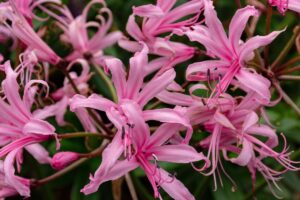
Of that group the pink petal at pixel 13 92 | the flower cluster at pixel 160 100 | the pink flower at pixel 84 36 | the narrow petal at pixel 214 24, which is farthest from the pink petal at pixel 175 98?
the pink flower at pixel 84 36

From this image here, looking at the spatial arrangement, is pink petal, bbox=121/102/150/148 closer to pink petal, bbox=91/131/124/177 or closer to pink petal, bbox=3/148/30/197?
pink petal, bbox=91/131/124/177

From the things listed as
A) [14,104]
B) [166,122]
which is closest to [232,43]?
[166,122]

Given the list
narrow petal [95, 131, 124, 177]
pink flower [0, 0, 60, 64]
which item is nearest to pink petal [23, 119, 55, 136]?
narrow petal [95, 131, 124, 177]

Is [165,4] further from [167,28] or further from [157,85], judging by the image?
[157,85]

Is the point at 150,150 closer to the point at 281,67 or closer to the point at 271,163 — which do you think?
the point at 281,67

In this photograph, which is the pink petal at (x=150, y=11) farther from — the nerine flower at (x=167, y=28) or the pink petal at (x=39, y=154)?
the pink petal at (x=39, y=154)

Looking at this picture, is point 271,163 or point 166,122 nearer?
point 166,122

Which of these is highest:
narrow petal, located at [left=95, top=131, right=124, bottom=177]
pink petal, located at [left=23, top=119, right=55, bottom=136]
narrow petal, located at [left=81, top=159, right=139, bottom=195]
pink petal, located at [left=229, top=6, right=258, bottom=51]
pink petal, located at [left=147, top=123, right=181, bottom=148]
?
pink petal, located at [left=229, top=6, right=258, bottom=51]

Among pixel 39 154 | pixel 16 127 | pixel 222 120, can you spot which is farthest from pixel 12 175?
pixel 222 120
